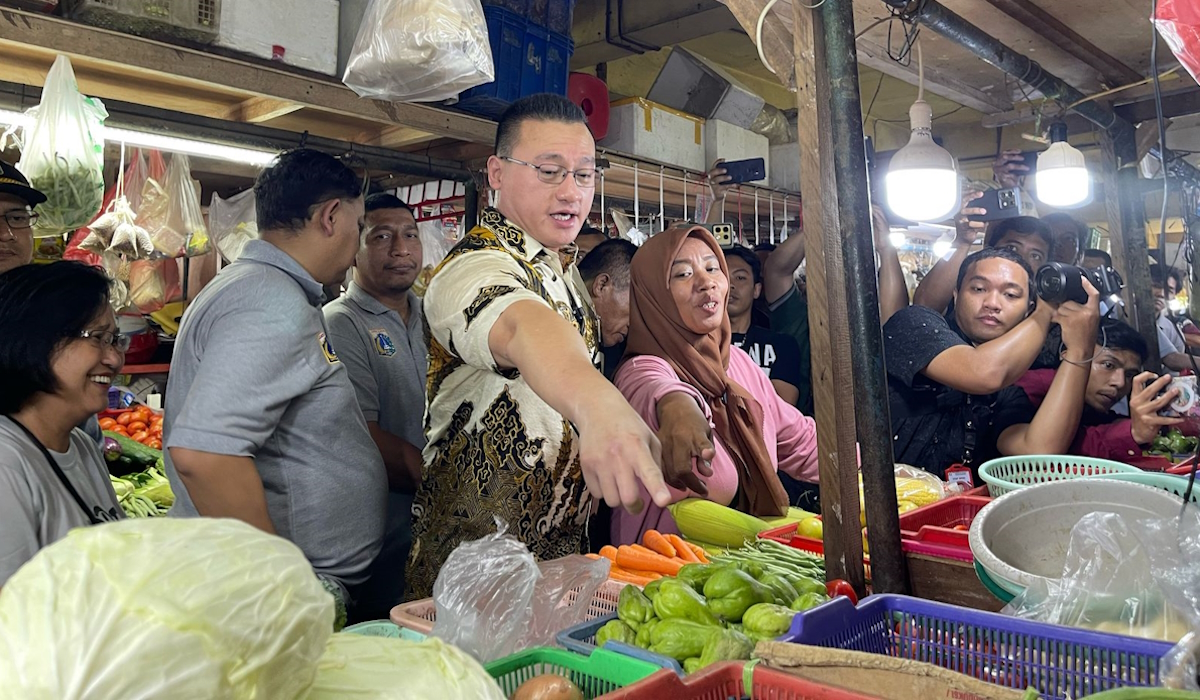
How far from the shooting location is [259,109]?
3.34m

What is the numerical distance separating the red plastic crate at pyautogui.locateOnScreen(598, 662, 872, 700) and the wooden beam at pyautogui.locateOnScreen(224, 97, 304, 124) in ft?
9.13

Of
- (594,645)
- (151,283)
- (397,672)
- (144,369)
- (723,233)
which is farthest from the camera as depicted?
(144,369)

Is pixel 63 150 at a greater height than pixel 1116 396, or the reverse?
pixel 63 150

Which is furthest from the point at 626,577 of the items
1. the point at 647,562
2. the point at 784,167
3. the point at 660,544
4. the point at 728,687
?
the point at 784,167

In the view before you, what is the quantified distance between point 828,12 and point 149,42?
7.33ft

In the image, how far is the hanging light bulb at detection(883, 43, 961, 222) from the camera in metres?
3.07

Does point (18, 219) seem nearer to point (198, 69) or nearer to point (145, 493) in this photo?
point (198, 69)

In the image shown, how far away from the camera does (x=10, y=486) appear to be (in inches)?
68.7

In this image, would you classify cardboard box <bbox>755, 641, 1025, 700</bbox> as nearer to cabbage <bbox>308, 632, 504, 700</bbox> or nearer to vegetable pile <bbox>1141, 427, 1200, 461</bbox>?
cabbage <bbox>308, 632, 504, 700</bbox>

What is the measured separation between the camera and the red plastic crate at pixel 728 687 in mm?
1026

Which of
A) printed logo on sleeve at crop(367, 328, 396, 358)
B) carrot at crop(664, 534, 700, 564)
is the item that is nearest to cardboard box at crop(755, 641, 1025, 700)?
carrot at crop(664, 534, 700, 564)

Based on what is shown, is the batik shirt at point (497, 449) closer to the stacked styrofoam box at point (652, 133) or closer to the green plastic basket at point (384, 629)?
the green plastic basket at point (384, 629)

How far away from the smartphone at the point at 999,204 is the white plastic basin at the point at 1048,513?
3.18 metres

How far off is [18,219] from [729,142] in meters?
4.31
